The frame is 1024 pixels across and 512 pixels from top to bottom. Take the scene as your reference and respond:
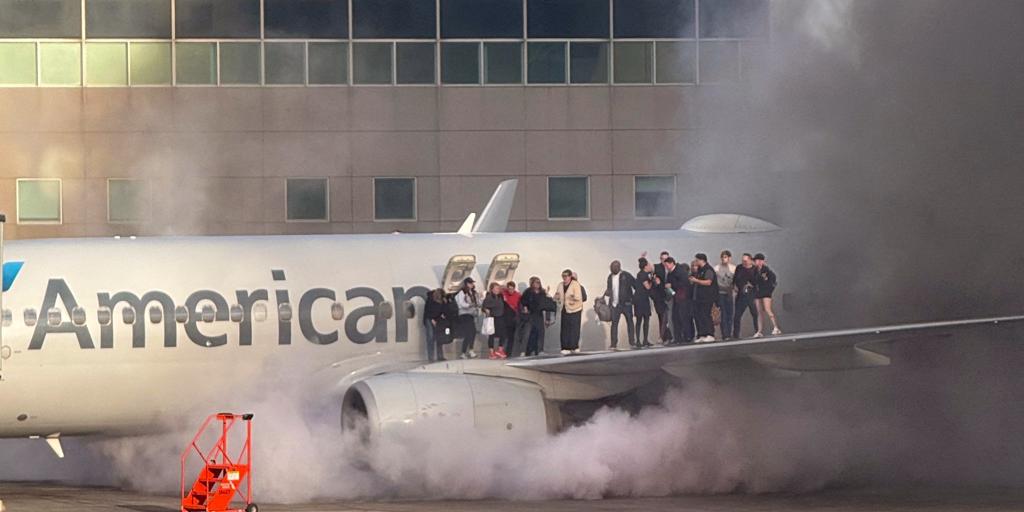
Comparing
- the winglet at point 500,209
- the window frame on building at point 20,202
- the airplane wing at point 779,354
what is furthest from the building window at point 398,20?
the airplane wing at point 779,354

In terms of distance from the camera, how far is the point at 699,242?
25.7m

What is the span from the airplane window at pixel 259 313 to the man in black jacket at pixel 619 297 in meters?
4.62

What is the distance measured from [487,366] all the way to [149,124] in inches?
566

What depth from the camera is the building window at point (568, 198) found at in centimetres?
3619

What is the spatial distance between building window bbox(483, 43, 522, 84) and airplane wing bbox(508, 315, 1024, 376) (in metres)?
13.8

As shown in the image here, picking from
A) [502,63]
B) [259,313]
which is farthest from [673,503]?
[502,63]

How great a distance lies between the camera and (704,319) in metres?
24.3

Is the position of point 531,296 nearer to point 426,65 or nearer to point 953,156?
point 953,156

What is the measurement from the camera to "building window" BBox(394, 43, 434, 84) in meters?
35.5

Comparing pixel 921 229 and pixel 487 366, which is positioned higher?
pixel 921 229

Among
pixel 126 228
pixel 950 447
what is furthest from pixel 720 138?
pixel 126 228

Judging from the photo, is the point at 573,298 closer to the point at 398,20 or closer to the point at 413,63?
the point at 413,63

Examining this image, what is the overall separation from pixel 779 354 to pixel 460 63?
14680mm

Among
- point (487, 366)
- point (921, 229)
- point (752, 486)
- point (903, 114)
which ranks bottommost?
point (752, 486)
